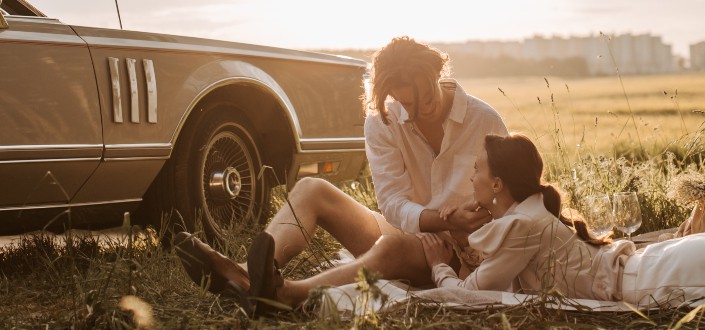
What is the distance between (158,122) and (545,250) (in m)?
2.16

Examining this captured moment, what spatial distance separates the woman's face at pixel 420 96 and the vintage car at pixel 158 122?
0.82 meters

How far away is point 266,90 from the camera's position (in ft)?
18.5

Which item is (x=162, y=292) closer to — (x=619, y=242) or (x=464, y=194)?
(x=464, y=194)

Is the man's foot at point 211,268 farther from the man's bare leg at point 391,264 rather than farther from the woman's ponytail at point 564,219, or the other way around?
the woman's ponytail at point 564,219

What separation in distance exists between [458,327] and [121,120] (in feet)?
7.01

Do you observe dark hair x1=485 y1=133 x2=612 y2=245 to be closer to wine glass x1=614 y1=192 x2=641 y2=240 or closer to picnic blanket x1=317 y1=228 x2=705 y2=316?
picnic blanket x1=317 y1=228 x2=705 y2=316

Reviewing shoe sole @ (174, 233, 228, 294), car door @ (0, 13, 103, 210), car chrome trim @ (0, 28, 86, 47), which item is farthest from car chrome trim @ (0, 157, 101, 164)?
shoe sole @ (174, 233, 228, 294)

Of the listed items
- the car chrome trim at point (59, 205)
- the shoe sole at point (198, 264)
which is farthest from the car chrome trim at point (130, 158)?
the shoe sole at point (198, 264)

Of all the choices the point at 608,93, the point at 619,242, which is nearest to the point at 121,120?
the point at 619,242

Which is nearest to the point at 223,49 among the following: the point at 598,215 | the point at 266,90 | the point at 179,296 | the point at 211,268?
the point at 266,90

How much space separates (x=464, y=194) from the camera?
165 inches

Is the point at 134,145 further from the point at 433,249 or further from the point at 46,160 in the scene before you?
the point at 433,249

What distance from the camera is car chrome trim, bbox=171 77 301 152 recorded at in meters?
5.06

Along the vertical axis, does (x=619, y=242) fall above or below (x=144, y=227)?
above
